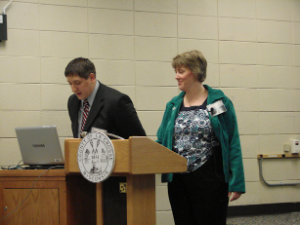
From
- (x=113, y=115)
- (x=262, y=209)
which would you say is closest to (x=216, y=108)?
(x=113, y=115)

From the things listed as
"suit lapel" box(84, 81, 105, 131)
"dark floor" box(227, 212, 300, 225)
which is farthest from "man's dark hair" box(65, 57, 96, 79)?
"dark floor" box(227, 212, 300, 225)

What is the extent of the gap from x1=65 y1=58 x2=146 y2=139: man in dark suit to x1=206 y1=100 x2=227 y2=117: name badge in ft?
1.65

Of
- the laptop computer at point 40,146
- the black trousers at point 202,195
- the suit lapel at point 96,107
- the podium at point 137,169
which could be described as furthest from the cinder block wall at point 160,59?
the podium at point 137,169

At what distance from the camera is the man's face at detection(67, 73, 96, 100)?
2.08m

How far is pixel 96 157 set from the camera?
1.40 m

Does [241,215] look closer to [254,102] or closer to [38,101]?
[254,102]

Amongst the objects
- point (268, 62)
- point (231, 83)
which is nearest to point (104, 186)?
point (231, 83)

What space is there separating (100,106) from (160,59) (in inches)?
55.2

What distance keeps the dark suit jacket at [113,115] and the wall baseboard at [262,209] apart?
1.78m

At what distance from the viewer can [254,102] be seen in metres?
3.46

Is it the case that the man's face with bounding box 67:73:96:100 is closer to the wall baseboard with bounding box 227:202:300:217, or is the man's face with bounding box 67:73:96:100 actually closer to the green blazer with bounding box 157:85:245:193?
the green blazer with bounding box 157:85:245:193

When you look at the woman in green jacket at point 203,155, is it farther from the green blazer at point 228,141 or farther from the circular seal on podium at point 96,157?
the circular seal on podium at point 96,157

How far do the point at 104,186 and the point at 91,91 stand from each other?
2.56ft

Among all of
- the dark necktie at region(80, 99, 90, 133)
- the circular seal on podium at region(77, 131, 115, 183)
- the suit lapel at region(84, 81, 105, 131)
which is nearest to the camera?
the circular seal on podium at region(77, 131, 115, 183)
